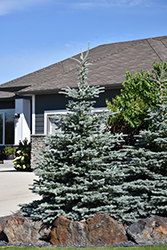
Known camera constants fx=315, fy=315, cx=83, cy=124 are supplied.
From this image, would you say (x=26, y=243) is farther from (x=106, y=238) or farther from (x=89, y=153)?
(x=89, y=153)

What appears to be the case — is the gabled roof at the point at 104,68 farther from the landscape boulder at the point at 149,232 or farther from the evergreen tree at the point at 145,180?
the landscape boulder at the point at 149,232

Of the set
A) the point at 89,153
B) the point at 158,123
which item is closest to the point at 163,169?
the point at 158,123

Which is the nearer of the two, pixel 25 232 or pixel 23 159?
pixel 25 232

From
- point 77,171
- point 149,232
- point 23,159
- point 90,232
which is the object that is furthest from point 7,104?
point 149,232

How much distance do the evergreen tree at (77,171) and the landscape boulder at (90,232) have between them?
0.17 metres

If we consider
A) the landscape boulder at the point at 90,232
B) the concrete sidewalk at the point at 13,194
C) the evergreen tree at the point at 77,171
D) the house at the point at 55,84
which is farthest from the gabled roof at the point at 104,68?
the landscape boulder at the point at 90,232

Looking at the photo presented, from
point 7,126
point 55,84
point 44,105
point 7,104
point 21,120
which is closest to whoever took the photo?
point 55,84

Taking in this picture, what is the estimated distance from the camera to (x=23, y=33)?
1419 centimetres

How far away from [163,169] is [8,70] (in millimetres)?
18086

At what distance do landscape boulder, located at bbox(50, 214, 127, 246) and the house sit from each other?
9.04 meters

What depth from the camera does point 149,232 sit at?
14.8 feet

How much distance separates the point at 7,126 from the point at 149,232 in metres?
15.3

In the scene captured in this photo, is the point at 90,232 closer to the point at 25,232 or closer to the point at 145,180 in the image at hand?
the point at 25,232

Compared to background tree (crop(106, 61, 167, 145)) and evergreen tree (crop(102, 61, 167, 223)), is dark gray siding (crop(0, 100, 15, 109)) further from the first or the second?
evergreen tree (crop(102, 61, 167, 223))
